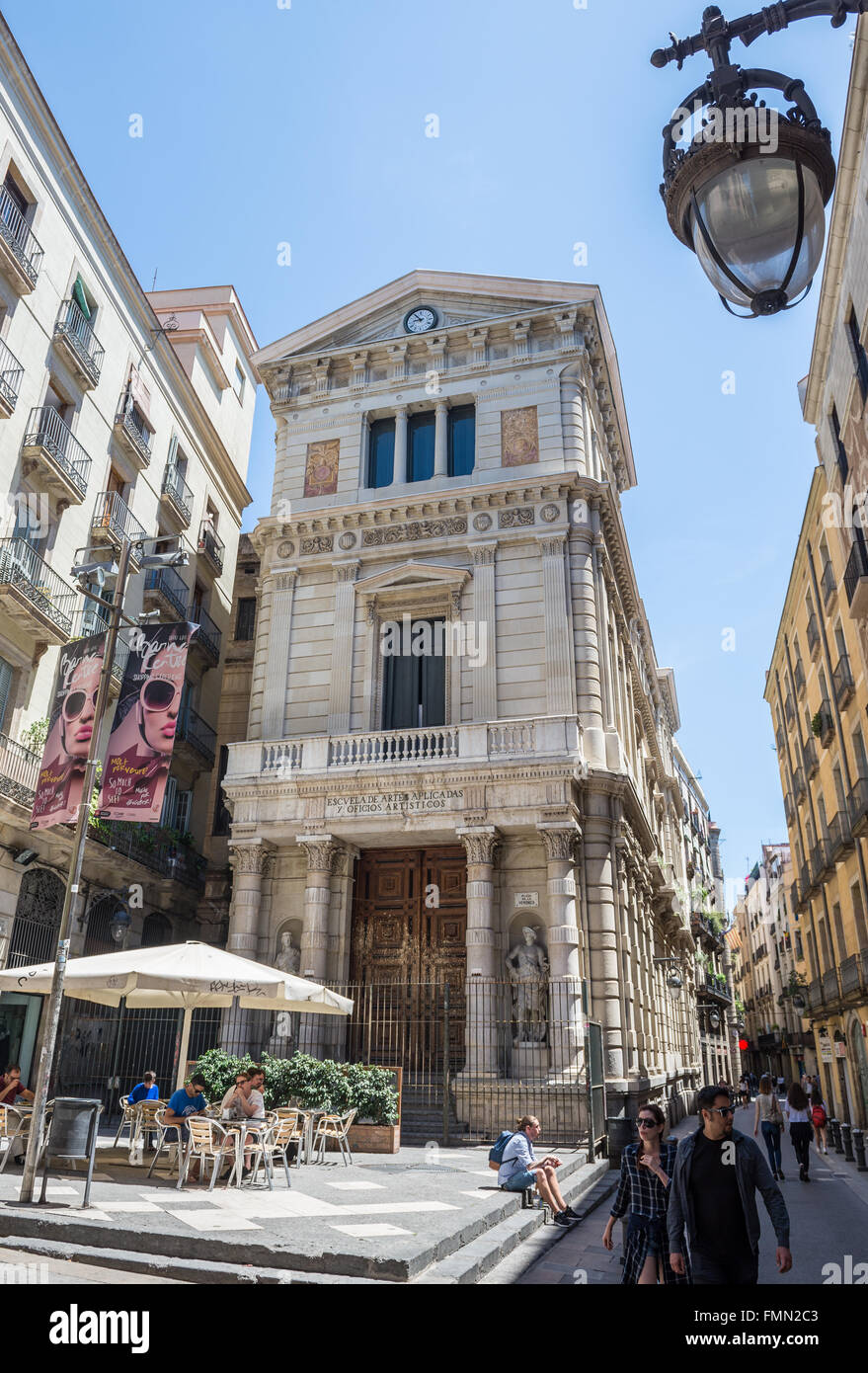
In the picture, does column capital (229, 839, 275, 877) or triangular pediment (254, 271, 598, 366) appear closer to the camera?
column capital (229, 839, 275, 877)

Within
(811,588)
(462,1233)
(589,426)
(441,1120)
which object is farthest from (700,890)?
(462,1233)

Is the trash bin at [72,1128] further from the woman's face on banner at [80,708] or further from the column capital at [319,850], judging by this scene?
the column capital at [319,850]

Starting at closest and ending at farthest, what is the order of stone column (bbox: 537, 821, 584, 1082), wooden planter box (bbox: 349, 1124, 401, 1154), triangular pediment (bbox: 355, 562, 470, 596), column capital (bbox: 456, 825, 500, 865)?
wooden planter box (bbox: 349, 1124, 401, 1154) < stone column (bbox: 537, 821, 584, 1082) < column capital (bbox: 456, 825, 500, 865) < triangular pediment (bbox: 355, 562, 470, 596)

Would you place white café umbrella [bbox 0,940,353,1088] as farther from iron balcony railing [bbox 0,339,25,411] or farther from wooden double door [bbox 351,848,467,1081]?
iron balcony railing [bbox 0,339,25,411]

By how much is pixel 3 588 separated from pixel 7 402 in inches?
151

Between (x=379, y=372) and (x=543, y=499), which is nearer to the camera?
(x=543, y=499)

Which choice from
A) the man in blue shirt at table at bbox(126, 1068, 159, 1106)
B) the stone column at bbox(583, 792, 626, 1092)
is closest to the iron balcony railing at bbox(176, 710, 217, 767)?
the stone column at bbox(583, 792, 626, 1092)

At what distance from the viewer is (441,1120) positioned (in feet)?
53.9

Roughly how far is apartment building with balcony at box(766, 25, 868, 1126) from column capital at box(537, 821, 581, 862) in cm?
694

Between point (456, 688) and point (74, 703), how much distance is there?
8902mm

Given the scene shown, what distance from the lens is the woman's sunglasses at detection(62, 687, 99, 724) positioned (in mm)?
14334

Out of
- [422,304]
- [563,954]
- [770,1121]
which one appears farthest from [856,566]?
[422,304]

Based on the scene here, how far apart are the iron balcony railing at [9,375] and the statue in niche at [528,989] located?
49.1 ft

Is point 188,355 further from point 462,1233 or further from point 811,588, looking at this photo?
point 462,1233
